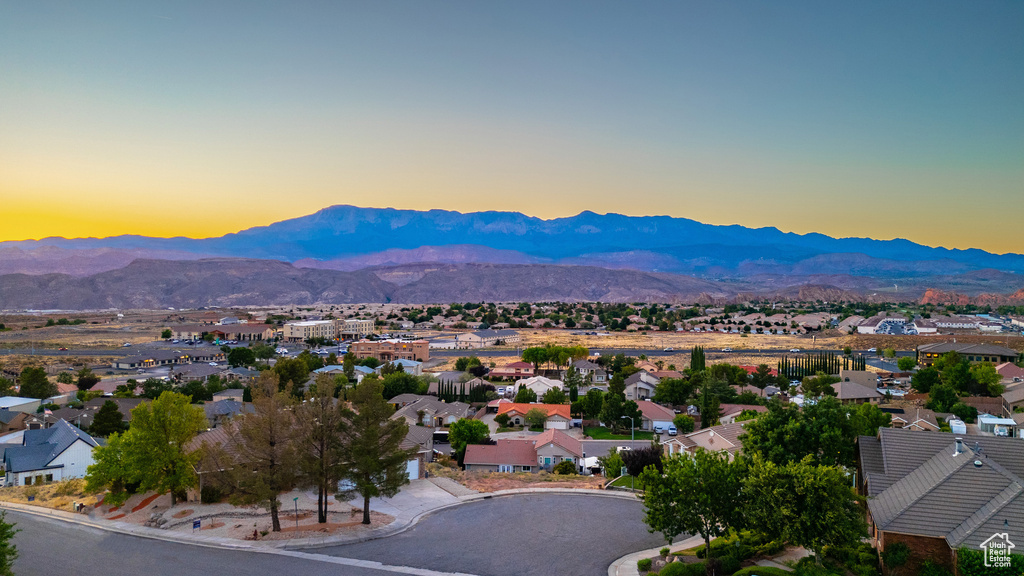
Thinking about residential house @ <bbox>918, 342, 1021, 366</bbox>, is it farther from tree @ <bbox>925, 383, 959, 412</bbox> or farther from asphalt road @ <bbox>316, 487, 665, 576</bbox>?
asphalt road @ <bbox>316, 487, 665, 576</bbox>

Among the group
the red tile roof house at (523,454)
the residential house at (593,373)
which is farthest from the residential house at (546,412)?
the residential house at (593,373)

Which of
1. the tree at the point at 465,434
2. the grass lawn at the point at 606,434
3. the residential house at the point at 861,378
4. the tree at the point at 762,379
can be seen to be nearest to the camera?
the tree at the point at 465,434

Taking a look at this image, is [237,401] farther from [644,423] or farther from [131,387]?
[644,423]

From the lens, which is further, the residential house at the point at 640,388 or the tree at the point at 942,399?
the residential house at the point at 640,388

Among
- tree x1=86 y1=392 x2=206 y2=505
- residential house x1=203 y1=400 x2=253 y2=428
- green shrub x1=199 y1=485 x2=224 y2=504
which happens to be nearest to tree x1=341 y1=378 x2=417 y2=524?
green shrub x1=199 y1=485 x2=224 y2=504

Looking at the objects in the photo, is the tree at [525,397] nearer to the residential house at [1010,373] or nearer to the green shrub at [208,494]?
the green shrub at [208,494]

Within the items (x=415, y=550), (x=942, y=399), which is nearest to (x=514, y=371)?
(x=942, y=399)
